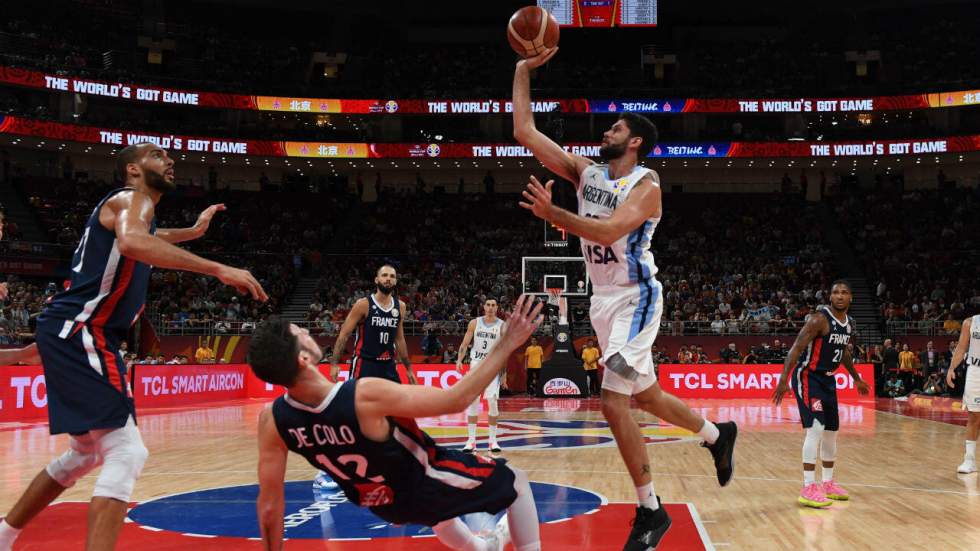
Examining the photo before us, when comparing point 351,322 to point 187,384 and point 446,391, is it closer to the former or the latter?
point 446,391

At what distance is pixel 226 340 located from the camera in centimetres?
2814

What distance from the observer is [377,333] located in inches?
386

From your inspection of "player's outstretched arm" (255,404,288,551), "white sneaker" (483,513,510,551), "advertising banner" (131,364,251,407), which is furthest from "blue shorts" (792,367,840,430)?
"advertising banner" (131,364,251,407)

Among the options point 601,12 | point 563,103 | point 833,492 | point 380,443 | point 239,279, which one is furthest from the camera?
point 563,103

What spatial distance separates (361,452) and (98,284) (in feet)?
6.26

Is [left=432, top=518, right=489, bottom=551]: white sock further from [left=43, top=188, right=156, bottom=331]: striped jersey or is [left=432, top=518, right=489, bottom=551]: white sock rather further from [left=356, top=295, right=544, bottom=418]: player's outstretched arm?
[left=43, top=188, right=156, bottom=331]: striped jersey

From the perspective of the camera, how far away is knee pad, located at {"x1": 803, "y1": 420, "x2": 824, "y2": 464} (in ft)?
25.8

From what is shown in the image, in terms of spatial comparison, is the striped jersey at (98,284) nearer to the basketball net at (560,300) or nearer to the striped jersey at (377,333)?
the striped jersey at (377,333)

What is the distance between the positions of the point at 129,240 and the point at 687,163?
130 ft

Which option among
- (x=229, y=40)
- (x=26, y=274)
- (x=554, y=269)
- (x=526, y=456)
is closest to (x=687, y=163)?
(x=554, y=269)

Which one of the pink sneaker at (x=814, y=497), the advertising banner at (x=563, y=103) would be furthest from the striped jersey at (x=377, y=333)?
the advertising banner at (x=563, y=103)

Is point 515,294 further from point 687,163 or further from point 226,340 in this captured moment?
point 687,163

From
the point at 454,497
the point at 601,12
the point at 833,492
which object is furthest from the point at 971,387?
the point at 601,12

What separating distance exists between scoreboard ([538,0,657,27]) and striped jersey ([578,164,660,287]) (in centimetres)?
3020
